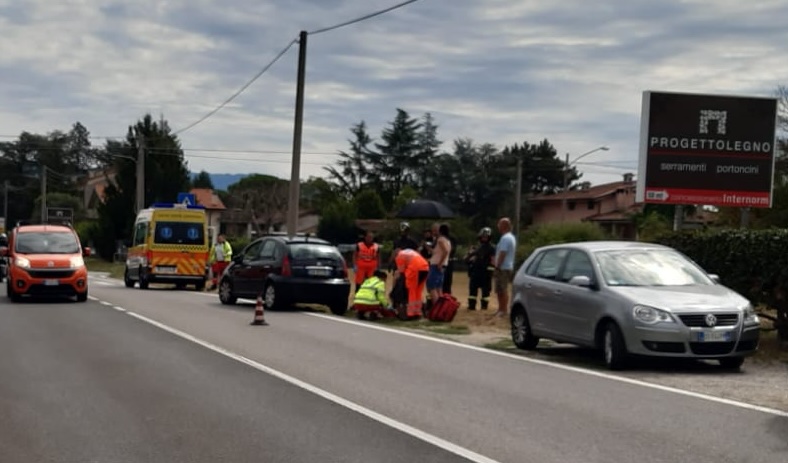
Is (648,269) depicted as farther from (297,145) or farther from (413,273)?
(297,145)

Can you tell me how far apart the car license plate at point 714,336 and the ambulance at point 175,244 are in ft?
73.5

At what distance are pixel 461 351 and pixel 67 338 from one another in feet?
19.0

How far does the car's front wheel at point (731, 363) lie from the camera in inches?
508

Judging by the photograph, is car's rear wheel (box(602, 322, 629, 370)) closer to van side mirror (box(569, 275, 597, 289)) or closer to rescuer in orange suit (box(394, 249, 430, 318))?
van side mirror (box(569, 275, 597, 289))

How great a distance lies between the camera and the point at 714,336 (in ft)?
40.4

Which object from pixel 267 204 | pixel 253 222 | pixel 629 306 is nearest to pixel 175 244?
pixel 629 306

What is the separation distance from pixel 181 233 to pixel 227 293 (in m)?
8.92

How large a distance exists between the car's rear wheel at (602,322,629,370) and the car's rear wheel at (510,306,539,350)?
2185 millimetres

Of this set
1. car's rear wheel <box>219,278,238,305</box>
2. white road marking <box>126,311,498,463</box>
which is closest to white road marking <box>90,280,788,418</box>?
white road marking <box>126,311,498,463</box>

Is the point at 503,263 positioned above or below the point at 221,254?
above

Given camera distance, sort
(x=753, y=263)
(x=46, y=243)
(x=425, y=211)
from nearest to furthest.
→ (x=753, y=263) → (x=46, y=243) → (x=425, y=211)

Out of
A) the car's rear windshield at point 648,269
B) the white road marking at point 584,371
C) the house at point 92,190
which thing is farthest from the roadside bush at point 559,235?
the house at point 92,190

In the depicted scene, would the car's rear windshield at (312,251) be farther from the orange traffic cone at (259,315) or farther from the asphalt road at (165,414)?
the asphalt road at (165,414)

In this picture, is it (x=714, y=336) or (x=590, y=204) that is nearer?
(x=714, y=336)
